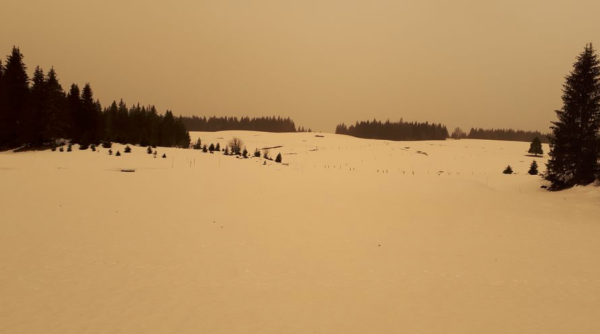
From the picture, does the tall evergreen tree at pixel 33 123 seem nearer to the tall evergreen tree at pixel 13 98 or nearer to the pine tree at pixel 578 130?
the tall evergreen tree at pixel 13 98

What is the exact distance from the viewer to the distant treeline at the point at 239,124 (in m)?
156

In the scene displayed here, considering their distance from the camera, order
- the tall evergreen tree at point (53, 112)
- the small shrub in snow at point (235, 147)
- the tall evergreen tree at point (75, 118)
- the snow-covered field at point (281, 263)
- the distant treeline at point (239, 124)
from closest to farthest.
→ the snow-covered field at point (281, 263) → the tall evergreen tree at point (53, 112) → the tall evergreen tree at point (75, 118) → the small shrub in snow at point (235, 147) → the distant treeline at point (239, 124)

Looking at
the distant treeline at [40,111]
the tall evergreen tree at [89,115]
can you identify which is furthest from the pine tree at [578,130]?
the tall evergreen tree at [89,115]

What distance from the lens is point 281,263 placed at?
698 centimetres

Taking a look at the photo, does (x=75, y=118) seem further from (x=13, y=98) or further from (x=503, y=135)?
(x=503, y=135)

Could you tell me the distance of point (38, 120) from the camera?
99.6 feet

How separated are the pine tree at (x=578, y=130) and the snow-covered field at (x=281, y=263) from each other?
6.04 metres

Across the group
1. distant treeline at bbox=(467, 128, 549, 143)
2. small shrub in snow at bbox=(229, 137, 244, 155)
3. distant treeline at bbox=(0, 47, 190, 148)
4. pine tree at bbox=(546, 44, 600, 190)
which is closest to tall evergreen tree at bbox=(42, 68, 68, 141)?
distant treeline at bbox=(0, 47, 190, 148)

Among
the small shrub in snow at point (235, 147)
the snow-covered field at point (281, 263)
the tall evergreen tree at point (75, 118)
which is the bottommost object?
the snow-covered field at point (281, 263)

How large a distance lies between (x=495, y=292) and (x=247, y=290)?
15.7 feet

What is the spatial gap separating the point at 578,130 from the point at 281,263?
24199 millimetres

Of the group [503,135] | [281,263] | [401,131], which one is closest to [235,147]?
[281,263]

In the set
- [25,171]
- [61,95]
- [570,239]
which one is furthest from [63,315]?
[61,95]

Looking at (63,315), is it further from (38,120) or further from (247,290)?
(38,120)
